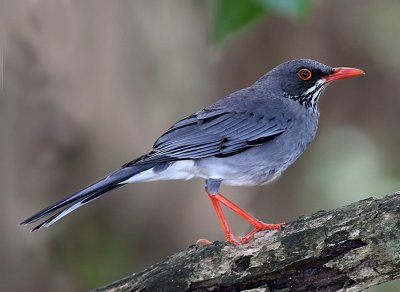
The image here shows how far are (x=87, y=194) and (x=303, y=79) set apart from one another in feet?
8.30

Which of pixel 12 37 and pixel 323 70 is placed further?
pixel 12 37

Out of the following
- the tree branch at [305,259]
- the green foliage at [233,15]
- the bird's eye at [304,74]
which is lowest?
the tree branch at [305,259]

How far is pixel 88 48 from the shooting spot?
9102mm

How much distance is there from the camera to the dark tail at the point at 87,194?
Answer: 19.5 feet

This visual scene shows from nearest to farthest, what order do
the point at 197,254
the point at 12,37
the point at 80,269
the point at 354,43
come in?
1. the point at 197,254
2. the point at 12,37
3. the point at 80,269
4. the point at 354,43

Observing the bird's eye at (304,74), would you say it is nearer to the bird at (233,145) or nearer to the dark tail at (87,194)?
the bird at (233,145)

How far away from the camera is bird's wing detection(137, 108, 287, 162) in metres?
6.75

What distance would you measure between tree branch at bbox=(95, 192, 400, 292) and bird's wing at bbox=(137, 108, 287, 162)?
4.60 feet

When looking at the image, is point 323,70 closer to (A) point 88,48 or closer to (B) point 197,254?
(B) point 197,254

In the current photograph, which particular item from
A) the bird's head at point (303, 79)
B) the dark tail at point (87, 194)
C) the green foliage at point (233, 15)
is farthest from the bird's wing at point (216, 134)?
the green foliage at point (233, 15)

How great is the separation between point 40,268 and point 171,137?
3.24 metres

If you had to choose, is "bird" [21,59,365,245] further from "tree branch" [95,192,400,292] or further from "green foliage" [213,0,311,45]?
"green foliage" [213,0,311,45]

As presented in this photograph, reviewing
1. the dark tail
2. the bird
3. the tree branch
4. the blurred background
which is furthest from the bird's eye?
the tree branch

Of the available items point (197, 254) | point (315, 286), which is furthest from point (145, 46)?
point (315, 286)
